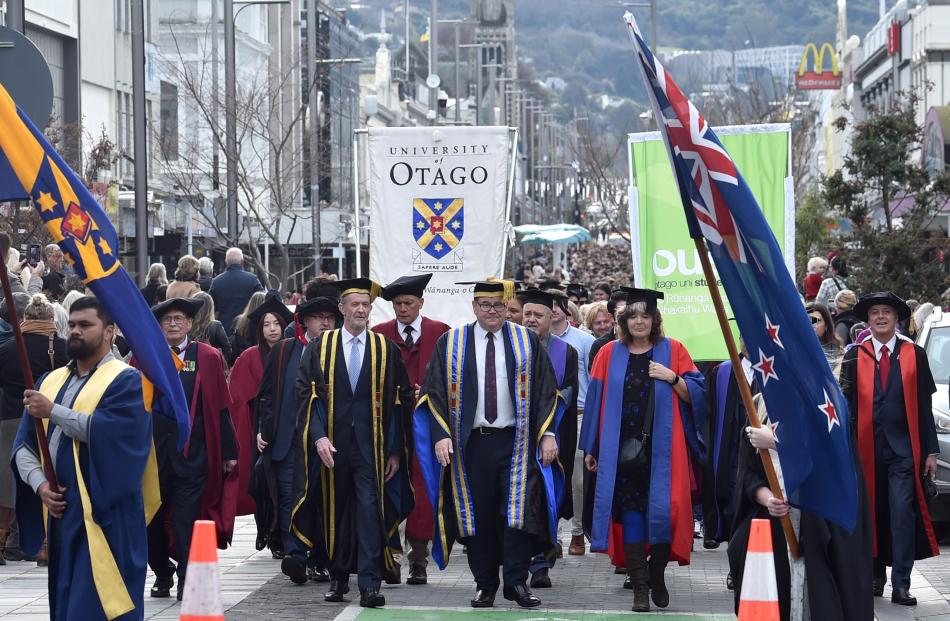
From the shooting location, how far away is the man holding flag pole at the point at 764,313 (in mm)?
6590

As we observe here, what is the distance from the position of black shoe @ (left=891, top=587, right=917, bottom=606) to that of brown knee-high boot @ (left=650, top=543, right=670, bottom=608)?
1394 millimetres

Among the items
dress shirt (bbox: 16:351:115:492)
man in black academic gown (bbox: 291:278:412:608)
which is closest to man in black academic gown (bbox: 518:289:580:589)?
man in black academic gown (bbox: 291:278:412:608)

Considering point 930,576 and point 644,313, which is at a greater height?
point 644,313

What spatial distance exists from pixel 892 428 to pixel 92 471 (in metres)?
5.44

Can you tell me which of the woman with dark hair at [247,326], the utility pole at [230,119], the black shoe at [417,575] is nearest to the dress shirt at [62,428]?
the black shoe at [417,575]

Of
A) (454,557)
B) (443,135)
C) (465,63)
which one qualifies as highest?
(465,63)

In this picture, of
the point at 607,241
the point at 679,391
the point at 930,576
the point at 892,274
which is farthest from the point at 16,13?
the point at 607,241

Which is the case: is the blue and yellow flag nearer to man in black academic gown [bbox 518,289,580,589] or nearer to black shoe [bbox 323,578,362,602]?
black shoe [bbox 323,578,362,602]

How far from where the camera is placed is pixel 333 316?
11.9 metres

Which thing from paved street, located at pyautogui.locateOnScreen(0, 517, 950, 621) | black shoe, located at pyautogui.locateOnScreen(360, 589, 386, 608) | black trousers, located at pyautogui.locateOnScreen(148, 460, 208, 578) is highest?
black trousers, located at pyautogui.locateOnScreen(148, 460, 208, 578)

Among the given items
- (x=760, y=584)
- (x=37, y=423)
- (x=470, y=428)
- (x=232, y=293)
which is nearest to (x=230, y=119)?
(x=232, y=293)

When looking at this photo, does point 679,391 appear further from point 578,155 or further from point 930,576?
point 578,155

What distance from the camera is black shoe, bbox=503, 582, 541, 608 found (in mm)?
10406

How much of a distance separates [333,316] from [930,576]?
4.36m
